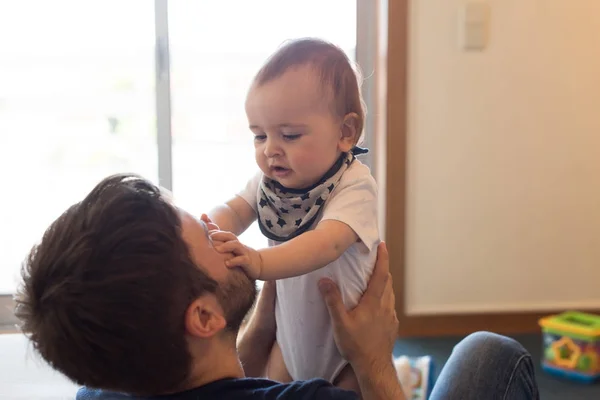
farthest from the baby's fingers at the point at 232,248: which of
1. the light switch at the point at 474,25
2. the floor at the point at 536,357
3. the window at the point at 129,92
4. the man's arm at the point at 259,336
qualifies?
the light switch at the point at 474,25

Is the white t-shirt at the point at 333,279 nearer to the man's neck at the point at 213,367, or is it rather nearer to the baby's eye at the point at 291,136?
the baby's eye at the point at 291,136

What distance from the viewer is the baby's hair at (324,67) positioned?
3.22ft

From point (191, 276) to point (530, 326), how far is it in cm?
218

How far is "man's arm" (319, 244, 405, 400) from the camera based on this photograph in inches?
40.4

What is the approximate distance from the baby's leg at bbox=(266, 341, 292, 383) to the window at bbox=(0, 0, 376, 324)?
4.00 ft

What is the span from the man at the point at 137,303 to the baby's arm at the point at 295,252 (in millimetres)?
22

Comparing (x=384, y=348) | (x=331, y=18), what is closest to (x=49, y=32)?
(x=331, y=18)

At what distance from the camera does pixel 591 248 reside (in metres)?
2.58

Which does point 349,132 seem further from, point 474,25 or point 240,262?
point 474,25

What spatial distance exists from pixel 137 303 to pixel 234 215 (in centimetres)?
43

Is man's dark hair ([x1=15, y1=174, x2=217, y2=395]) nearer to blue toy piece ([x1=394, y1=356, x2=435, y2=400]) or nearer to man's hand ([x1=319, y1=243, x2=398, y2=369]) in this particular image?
man's hand ([x1=319, y1=243, x2=398, y2=369])

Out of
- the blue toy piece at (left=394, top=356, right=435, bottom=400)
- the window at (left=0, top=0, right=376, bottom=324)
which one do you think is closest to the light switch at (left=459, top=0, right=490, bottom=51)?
the window at (left=0, top=0, right=376, bottom=324)

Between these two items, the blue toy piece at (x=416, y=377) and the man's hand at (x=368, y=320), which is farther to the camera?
the blue toy piece at (x=416, y=377)

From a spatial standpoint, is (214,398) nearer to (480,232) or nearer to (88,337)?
(88,337)
